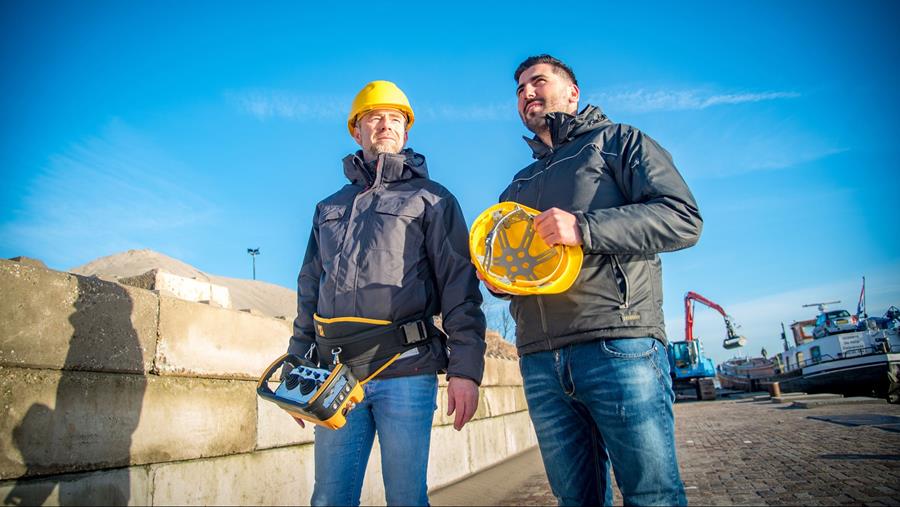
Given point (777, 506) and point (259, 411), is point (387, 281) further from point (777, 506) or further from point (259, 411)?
point (777, 506)

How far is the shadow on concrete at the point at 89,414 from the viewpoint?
91.7 inches

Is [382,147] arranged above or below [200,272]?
below

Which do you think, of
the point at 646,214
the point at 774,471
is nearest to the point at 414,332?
the point at 646,214

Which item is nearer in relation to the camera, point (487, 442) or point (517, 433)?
point (487, 442)

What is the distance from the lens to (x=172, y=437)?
10.0ft

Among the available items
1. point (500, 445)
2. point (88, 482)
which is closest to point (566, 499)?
point (88, 482)

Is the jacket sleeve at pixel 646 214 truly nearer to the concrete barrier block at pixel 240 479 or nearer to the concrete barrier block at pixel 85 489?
the concrete barrier block at pixel 85 489

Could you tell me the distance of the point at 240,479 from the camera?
3.54 m

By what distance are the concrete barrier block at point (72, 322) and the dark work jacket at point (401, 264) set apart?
3.28 feet

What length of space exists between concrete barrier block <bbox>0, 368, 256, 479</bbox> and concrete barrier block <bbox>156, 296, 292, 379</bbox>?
10cm

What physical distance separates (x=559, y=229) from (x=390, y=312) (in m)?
0.87

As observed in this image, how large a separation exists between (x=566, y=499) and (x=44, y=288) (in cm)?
261

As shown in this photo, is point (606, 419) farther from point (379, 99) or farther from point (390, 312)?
point (379, 99)

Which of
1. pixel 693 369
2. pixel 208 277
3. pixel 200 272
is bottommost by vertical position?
pixel 693 369
